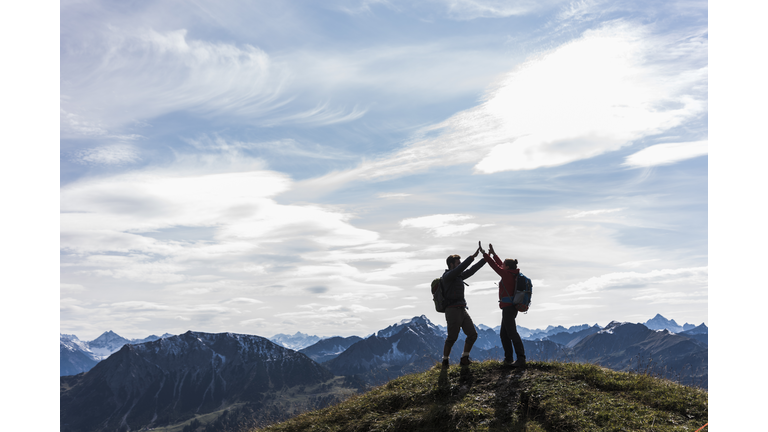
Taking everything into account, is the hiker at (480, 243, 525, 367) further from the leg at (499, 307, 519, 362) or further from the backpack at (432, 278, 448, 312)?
the backpack at (432, 278, 448, 312)

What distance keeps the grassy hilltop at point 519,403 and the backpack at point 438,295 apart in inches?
91.2

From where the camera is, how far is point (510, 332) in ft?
50.6

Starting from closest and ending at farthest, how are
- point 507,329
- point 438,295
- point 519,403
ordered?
1. point 519,403
2. point 507,329
3. point 438,295

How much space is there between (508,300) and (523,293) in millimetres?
576

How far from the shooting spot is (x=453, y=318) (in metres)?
15.5

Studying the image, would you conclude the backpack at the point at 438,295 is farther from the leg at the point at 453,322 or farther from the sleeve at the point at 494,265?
the sleeve at the point at 494,265

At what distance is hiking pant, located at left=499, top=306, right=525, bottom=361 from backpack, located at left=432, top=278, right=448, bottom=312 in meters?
2.13

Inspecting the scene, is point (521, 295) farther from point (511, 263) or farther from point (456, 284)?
point (456, 284)

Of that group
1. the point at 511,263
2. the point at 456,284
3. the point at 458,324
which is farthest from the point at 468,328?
the point at 511,263

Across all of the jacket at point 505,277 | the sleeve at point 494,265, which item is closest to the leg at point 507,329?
the jacket at point 505,277

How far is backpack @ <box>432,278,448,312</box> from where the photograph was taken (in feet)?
51.5

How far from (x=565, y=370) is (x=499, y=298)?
3098mm

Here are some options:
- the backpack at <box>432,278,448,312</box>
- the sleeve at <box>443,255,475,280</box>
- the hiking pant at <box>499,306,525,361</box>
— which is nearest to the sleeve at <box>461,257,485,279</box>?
the sleeve at <box>443,255,475,280</box>
